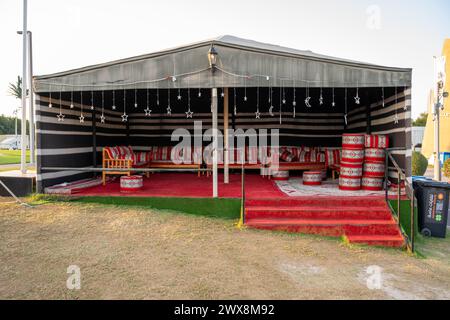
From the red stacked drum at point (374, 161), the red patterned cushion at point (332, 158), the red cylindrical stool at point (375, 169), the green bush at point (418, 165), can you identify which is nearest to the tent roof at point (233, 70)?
the red stacked drum at point (374, 161)

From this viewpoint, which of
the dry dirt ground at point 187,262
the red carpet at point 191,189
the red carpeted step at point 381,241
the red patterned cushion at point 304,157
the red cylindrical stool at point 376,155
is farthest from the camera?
the red patterned cushion at point 304,157

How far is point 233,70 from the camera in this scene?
730 cm

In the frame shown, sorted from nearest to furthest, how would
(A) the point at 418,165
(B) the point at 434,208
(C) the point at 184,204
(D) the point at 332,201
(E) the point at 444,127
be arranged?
(D) the point at 332,201
(B) the point at 434,208
(C) the point at 184,204
(A) the point at 418,165
(E) the point at 444,127

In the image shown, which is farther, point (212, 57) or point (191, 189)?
point (191, 189)

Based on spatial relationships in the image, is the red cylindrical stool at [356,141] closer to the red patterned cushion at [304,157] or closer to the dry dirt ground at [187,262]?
the dry dirt ground at [187,262]

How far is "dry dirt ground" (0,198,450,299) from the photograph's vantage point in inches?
151

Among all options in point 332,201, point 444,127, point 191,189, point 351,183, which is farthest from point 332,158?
point 444,127

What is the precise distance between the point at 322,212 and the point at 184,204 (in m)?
2.84

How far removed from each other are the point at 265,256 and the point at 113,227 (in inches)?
114

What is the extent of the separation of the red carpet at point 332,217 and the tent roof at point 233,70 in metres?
2.50

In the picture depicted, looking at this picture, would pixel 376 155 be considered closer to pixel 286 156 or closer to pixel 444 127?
pixel 286 156

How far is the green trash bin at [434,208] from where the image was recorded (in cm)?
686
